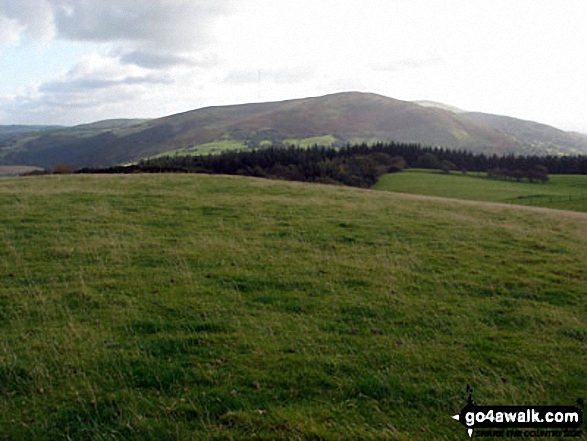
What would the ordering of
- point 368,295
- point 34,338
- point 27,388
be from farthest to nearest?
point 368,295 < point 34,338 < point 27,388

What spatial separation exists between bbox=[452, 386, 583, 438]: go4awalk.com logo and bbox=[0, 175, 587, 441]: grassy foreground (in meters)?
0.19

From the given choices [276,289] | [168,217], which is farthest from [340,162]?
[276,289]

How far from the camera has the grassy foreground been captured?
5719 mm

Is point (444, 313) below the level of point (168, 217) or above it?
below

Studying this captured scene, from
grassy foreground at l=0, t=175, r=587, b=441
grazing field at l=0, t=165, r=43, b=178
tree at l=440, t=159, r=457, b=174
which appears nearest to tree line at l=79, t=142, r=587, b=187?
tree at l=440, t=159, r=457, b=174

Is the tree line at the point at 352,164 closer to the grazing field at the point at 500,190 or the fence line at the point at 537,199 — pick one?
the grazing field at the point at 500,190

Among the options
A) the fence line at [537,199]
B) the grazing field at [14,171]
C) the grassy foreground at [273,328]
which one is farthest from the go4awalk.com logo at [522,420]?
the grazing field at [14,171]

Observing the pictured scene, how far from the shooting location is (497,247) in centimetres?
1620

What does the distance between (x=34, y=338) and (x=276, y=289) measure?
5.19 m

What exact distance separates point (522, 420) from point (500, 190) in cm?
5858

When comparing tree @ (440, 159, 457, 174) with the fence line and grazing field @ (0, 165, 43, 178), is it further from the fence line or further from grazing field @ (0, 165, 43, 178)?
grazing field @ (0, 165, 43, 178)

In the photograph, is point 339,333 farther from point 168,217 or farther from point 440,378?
point 168,217

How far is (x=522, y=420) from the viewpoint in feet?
19.1

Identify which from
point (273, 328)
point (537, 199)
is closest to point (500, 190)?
point (537, 199)
